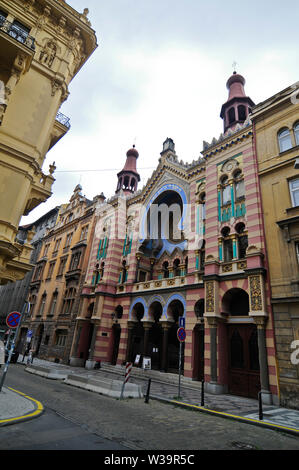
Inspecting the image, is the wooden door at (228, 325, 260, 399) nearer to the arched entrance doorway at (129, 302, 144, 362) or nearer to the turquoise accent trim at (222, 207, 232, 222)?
the turquoise accent trim at (222, 207, 232, 222)

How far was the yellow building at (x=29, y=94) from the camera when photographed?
Result: 1134cm

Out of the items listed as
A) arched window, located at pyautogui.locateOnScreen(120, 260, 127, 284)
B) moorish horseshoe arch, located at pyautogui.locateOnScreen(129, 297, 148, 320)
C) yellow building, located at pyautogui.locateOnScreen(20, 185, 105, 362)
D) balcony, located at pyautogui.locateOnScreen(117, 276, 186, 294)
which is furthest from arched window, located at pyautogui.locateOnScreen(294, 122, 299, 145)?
yellow building, located at pyautogui.locateOnScreen(20, 185, 105, 362)

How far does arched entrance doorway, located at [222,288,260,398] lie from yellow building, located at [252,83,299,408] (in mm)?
2074

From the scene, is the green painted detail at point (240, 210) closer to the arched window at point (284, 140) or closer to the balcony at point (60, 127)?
the arched window at point (284, 140)

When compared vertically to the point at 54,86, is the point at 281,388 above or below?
below

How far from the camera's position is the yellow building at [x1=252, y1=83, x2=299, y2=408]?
44.8 ft

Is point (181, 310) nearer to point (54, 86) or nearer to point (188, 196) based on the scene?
point (188, 196)

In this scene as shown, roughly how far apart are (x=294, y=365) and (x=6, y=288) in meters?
50.9

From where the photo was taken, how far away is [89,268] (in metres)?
31.9

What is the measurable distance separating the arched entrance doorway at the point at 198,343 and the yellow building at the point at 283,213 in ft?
19.2

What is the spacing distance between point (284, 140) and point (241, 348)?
13535mm

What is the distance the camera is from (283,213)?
16.0 meters

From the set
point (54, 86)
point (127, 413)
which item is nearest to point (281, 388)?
point (127, 413)

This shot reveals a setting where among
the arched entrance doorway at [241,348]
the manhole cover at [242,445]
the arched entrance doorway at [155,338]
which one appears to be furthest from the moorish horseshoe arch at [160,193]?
the manhole cover at [242,445]
